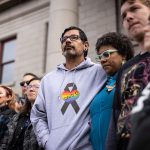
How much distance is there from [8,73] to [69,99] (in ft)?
31.1

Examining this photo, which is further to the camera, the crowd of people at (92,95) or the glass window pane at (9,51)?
the glass window pane at (9,51)

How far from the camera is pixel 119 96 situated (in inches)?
86.7

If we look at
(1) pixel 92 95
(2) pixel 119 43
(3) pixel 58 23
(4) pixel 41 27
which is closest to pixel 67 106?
(1) pixel 92 95

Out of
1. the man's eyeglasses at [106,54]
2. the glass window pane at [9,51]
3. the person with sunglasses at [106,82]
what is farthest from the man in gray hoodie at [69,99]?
the glass window pane at [9,51]

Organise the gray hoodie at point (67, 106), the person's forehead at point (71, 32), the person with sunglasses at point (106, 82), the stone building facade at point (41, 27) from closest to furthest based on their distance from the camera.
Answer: the person with sunglasses at point (106, 82), the gray hoodie at point (67, 106), the person's forehead at point (71, 32), the stone building facade at point (41, 27)

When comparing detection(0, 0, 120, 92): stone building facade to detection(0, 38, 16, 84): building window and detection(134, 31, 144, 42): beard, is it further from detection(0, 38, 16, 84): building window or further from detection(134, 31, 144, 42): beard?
detection(134, 31, 144, 42): beard

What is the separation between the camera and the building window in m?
12.0

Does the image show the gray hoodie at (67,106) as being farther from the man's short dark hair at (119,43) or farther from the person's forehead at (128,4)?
the person's forehead at (128,4)

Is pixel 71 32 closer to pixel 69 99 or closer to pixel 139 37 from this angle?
pixel 69 99

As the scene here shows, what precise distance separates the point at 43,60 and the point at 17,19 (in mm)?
2547

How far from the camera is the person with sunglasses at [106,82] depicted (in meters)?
→ 2.57

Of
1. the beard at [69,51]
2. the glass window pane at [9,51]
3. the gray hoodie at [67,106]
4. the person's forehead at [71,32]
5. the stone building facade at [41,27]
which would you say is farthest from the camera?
the glass window pane at [9,51]

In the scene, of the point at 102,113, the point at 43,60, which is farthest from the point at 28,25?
the point at 102,113

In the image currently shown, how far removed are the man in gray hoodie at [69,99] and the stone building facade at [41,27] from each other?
16.6 ft
